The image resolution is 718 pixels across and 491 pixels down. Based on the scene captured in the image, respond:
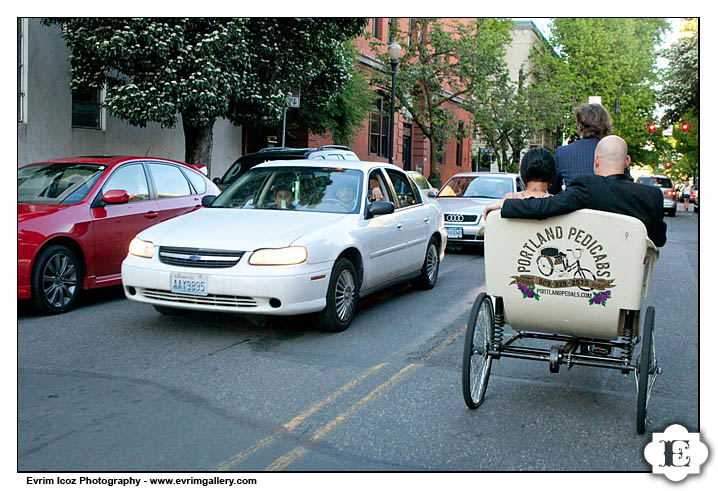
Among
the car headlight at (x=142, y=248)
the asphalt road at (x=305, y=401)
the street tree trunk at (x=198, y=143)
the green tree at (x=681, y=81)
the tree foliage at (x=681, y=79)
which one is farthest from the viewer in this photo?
the tree foliage at (x=681, y=79)

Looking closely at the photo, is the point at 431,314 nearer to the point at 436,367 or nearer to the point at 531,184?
the point at 436,367

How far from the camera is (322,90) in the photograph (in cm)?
1895

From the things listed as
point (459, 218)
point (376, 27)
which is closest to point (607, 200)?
point (459, 218)

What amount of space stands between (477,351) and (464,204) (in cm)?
1045

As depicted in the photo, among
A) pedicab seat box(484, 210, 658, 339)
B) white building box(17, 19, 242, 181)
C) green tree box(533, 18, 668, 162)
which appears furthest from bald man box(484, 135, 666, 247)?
green tree box(533, 18, 668, 162)

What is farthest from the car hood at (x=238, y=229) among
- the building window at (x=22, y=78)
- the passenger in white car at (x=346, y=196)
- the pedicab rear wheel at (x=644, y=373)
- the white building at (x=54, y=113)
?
the building window at (x=22, y=78)

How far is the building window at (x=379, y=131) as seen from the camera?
32.4 metres

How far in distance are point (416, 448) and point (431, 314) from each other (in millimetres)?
4063

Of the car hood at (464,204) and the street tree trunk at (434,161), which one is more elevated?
the street tree trunk at (434,161)

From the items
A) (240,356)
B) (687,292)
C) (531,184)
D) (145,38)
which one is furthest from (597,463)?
(145,38)

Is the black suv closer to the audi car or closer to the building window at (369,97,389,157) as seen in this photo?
the audi car

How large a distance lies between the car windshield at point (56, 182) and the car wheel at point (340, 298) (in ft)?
10.4

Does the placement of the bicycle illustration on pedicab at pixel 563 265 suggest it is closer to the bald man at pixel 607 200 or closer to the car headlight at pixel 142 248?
the bald man at pixel 607 200

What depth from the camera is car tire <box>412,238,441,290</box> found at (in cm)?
966
